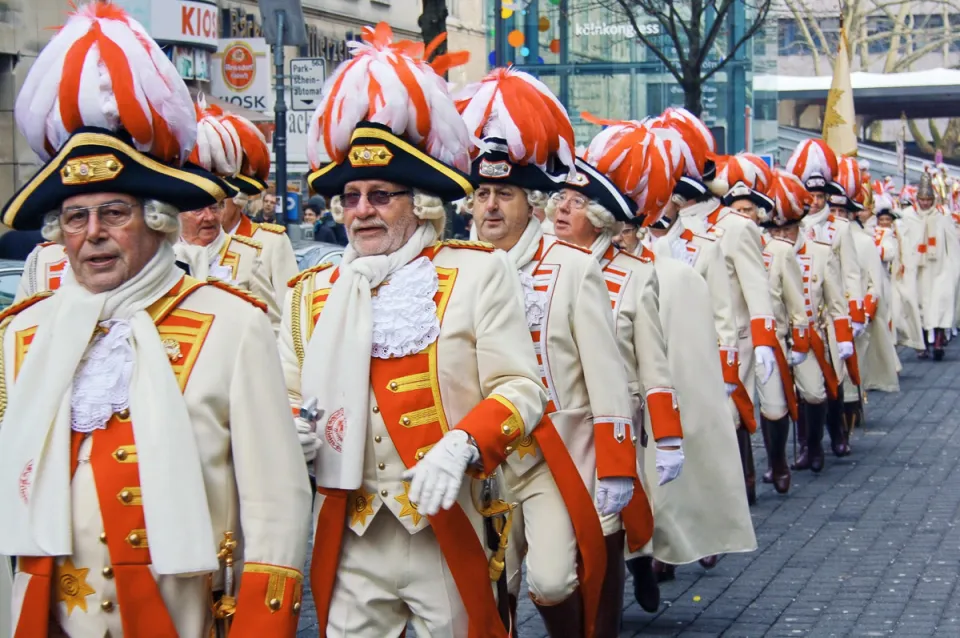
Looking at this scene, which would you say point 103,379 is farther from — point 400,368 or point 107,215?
point 400,368

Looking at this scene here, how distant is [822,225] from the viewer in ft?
46.1

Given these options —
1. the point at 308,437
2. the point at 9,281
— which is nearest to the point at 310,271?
the point at 308,437

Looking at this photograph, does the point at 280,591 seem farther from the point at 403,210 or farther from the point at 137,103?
the point at 403,210

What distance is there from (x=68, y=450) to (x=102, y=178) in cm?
60

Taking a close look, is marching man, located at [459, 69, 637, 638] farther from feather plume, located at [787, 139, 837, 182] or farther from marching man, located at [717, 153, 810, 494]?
feather plume, located at [787, 139, 837, 182]

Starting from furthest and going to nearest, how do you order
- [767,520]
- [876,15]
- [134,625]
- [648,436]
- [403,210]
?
[876,15]
[767,520]
[648,436]
[403,210]
[134,625]

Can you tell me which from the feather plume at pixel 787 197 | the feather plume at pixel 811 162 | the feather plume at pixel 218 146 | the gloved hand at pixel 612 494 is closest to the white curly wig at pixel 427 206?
the gloved hand at pixel 612 494

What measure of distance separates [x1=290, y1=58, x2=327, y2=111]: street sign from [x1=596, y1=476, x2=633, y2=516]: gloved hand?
418 inches

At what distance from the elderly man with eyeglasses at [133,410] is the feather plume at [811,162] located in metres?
11.0

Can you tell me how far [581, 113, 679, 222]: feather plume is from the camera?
7828 mm

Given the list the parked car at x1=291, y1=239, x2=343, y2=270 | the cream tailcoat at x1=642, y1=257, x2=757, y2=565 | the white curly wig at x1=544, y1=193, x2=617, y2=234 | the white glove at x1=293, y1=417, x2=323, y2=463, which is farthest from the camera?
the parked car at x1=291, y1=239, x2=343, y2=270

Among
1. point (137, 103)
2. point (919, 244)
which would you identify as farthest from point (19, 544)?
point (919, 244)

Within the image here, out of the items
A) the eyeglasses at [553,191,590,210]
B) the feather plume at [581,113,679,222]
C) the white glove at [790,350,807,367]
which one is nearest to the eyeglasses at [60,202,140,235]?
the eyeglasses at [553,191,590,210]

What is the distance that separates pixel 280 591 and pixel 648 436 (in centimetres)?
427
